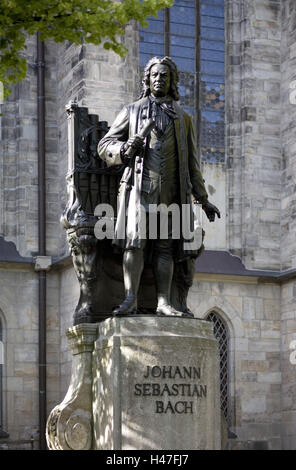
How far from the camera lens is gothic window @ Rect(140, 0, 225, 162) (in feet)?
68.7

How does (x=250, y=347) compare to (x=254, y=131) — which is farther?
(x=254, y=131)

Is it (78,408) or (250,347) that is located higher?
(250,347)

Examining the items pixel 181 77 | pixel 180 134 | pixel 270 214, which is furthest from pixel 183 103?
pixel 180 134

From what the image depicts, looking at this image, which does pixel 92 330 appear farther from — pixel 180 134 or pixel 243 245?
pixel 243 245

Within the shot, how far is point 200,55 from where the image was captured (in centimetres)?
2125

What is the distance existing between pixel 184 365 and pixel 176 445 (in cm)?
59

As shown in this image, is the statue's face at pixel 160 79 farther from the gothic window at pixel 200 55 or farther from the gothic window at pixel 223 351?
the gothic window at pixel 200 55

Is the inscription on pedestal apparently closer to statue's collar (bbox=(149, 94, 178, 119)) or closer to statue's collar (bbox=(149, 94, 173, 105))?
statue's collar (bbox=(149, 94, 178, 119))


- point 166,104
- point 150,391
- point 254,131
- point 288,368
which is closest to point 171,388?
point 150,391

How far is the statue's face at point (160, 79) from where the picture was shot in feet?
29.4

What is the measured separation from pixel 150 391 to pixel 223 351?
12073mm

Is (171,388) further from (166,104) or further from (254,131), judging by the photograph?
(254,131)

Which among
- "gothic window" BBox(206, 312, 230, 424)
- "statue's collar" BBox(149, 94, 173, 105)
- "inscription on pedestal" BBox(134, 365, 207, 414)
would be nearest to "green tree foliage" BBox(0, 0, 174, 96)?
"statue's collar" BBox(149, 94, 173, 105)

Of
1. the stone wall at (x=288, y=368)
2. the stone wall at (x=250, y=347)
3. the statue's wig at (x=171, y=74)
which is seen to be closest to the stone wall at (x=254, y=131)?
the stone wall at (x=250, y=347)
